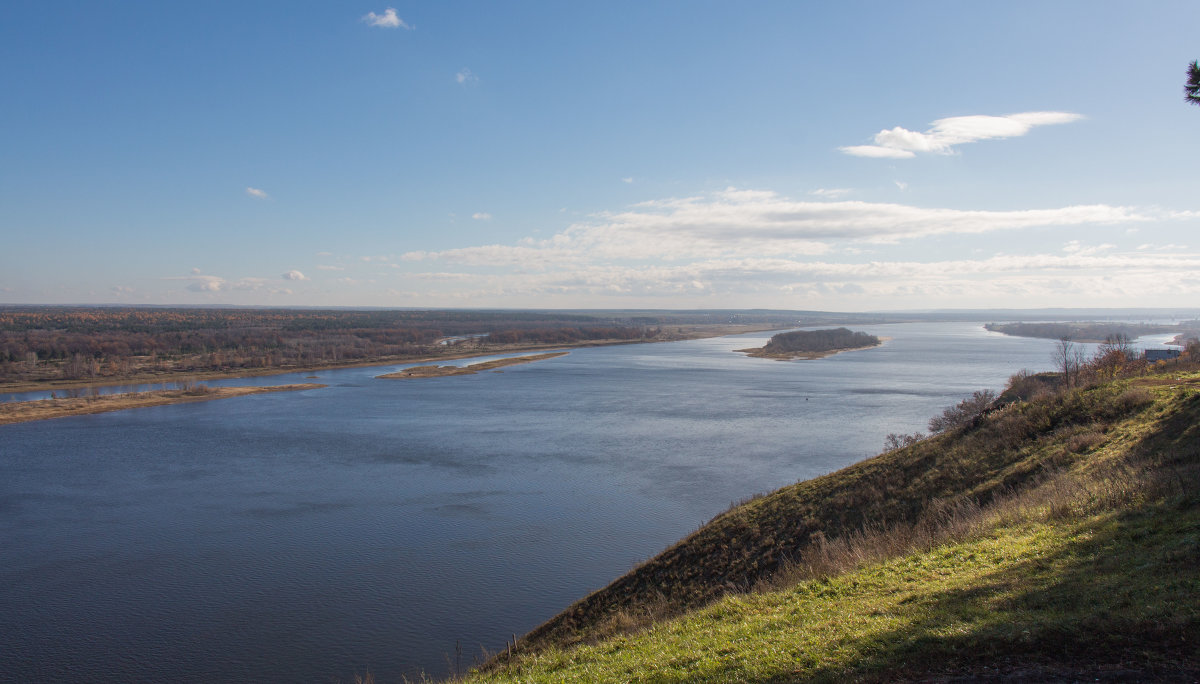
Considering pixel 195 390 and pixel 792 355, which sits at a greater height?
pixel 792 355

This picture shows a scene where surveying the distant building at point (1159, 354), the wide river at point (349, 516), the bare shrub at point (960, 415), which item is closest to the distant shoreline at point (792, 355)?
the wide river at point (349, 516)

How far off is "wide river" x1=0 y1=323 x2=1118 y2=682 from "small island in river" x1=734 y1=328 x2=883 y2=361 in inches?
1824

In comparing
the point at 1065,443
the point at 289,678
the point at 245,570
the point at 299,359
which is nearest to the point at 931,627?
the point at 1065,443

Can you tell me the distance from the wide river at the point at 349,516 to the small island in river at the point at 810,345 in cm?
4632

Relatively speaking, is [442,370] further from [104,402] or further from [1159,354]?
[1159,354]

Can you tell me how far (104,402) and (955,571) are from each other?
2063 inches

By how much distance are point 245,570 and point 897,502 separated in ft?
50.7

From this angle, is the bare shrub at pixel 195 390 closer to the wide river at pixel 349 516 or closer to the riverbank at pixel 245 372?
the wide river at pixel 349 516

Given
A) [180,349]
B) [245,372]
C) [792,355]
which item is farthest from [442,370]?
[792,355]

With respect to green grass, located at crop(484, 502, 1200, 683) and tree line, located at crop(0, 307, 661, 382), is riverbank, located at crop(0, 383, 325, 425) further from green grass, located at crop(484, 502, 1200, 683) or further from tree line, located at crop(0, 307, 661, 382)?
green grass, located at crop(484, 502, 1200, 683)

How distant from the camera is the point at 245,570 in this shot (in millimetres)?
16500

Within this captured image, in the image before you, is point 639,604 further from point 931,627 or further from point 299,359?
point 299,359

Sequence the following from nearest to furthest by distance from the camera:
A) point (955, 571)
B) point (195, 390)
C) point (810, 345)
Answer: point (955, 571), point (195, 390), point (810, 345)

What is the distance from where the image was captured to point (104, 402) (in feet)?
145
